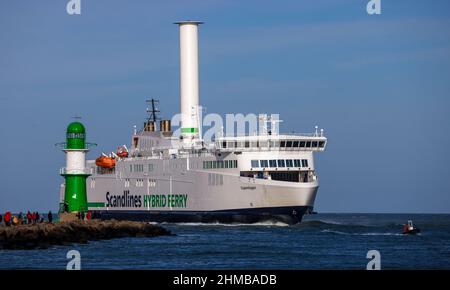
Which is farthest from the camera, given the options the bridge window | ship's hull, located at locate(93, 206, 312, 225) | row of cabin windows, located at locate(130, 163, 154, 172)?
row of cabin windows, located at locate(130, 163, 154, 172)

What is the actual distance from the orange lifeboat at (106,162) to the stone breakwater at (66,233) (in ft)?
81.9

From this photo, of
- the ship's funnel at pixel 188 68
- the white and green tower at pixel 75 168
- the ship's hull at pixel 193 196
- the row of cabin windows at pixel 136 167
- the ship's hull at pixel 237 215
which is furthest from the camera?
the ship's funnel at pixel 188 68

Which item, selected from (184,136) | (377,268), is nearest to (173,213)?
(184,136)

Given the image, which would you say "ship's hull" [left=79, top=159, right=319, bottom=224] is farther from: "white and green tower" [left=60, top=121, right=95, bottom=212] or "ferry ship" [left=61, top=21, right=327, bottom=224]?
"white and green tower" [left=60, top=121, right=95, bottom=212]

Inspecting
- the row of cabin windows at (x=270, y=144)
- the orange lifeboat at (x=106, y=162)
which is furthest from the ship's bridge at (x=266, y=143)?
the orange lifeboat at (x=106, y=162)

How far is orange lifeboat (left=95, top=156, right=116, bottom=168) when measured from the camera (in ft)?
315

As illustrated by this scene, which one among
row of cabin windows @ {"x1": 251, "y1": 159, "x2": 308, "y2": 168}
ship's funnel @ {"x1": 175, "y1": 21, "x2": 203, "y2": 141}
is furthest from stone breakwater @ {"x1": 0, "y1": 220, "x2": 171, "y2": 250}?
ship's funnel @ {"x1": 175, "y1": 21, "x2": 203, "y2": 141}

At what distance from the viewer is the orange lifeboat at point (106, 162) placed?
3782 inches

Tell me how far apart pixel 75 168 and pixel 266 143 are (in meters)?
15.7

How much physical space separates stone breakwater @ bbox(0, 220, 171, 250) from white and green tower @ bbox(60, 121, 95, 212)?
1585 millimetres

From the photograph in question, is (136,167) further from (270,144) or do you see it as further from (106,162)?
(270,144)

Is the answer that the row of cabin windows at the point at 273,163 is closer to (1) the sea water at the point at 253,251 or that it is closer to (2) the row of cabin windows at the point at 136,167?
(1) the sea water at the point at 253,251
